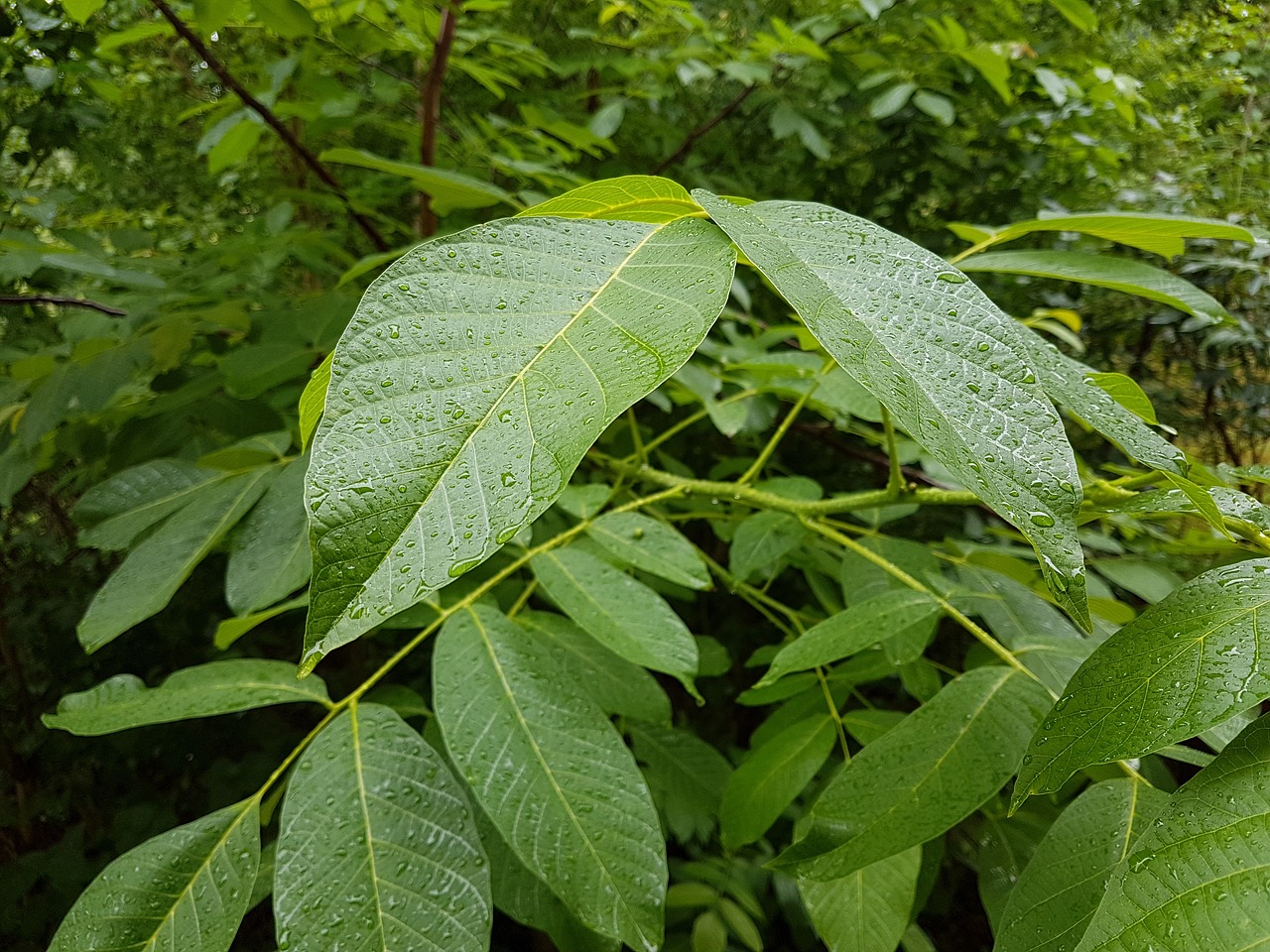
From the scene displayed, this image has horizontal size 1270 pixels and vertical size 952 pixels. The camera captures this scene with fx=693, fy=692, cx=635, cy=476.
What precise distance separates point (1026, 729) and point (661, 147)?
174cm

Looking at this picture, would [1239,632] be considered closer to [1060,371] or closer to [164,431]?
[1060,371]

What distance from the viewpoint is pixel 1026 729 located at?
1.48 feet

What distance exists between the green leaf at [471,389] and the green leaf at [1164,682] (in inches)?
9.7

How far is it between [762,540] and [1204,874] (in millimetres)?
490

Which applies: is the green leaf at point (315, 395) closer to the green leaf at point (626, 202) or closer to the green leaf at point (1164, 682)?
the green leaf at point (626, 202)

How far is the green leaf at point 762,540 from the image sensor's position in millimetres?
728

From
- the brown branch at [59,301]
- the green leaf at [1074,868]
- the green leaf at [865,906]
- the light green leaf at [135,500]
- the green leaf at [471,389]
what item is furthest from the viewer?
the brown branch at [59,301]

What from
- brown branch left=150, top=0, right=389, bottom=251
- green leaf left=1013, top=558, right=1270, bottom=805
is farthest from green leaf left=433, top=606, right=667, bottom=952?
brown branch left=150, top=0, right=389, bottom=251

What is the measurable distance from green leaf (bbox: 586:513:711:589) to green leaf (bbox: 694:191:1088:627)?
375 millimetres

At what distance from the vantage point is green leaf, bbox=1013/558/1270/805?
288 mm

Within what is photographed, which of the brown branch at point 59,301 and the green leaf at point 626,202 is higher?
the brown branch at point 59,301

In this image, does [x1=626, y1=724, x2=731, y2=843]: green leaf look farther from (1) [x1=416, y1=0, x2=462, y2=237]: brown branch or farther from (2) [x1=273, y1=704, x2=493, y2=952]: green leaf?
(1) [x1=416, y1=0, x2=462, y2=237]: brown branch

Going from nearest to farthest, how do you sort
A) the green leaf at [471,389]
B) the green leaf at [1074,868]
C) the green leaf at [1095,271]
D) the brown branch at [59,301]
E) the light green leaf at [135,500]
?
1. the green leaf at [471,389]
2. the green leaf at [1074,868]
3. the green leaf at [1095,271]
4. the light green leaf at [135,500]
5. the brown branch at [59,301]

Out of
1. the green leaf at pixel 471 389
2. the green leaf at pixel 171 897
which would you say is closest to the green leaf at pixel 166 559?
the green leaf at pixel 171 897
